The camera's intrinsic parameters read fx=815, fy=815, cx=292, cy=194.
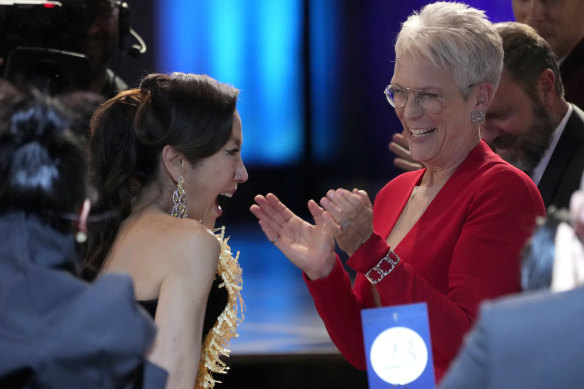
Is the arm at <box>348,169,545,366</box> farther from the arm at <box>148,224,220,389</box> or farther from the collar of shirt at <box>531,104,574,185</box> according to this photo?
the collar of shirt at <box>531,104,574,185</box>

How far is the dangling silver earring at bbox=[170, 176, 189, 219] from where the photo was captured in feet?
7.07

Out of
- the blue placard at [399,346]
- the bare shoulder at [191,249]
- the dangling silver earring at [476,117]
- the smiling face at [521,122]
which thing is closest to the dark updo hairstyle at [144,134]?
the bare shoulder at [191,249]

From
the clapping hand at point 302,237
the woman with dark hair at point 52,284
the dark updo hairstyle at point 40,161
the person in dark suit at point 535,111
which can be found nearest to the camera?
the woman with dark hair at point 52,284

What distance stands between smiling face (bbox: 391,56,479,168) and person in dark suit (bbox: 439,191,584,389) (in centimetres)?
121

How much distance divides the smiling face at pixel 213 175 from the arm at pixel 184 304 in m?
0.22

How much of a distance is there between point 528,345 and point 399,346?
2.48 feet

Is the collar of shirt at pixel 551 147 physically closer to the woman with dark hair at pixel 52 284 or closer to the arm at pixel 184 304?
the arm at pixel 184 304

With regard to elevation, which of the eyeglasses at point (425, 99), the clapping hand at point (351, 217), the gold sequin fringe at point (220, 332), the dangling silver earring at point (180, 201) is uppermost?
the eyeglasses at point (425, 99)

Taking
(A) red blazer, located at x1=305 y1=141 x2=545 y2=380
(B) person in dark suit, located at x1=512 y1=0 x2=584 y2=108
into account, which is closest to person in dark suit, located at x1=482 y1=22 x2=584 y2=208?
(B) person in dark suit, located at x1=512 y1=0 x2=584 y2=108

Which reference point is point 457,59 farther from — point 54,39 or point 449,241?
point 54,39

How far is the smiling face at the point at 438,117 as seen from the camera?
6.97ft

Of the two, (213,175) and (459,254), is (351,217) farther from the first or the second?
(213,175)

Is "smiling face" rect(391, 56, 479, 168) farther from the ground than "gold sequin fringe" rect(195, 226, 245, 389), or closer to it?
farther from the ground

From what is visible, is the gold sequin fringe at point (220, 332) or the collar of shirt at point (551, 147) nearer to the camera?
the gold sequin fringe at point (220, 332)
